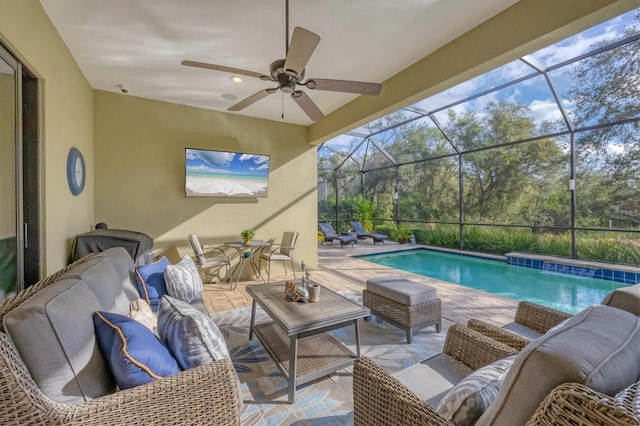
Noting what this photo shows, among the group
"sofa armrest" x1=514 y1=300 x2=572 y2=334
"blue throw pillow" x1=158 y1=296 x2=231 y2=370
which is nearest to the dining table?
"blue throw pillow" x1=158 y1=296 x2=231 y2=370

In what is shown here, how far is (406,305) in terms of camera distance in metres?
2.66

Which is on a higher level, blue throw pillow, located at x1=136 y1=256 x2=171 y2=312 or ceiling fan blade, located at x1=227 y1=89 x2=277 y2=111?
ceiling fan blade, located at x1=227 y1=89 x2=277 y2=111

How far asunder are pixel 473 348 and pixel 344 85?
2196 mm

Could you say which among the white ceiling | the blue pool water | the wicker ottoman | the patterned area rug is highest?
the white ceiling

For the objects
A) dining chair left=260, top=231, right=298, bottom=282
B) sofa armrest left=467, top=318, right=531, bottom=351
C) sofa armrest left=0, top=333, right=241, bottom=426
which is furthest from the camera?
dining chair left=260, top=231, right=298, bottom=282

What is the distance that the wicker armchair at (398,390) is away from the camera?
103 centimetres

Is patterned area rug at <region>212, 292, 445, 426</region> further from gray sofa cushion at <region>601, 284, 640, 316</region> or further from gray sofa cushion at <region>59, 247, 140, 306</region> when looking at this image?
gray sofa cushion at <region>601, 284, 640, 316</region>

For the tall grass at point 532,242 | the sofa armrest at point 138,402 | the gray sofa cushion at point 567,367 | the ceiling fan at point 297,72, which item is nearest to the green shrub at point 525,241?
the tall grass at point 532,242

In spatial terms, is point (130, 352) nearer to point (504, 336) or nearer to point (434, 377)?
point (434, 377)

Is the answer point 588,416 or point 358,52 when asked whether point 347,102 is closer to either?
point 358,52

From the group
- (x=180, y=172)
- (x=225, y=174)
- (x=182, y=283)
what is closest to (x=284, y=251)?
(x=225, y=174)

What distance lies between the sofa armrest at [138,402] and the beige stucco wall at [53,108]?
203cm

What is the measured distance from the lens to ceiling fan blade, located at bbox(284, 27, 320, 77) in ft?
5.98

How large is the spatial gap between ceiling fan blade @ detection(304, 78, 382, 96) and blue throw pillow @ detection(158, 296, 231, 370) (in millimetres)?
2002
